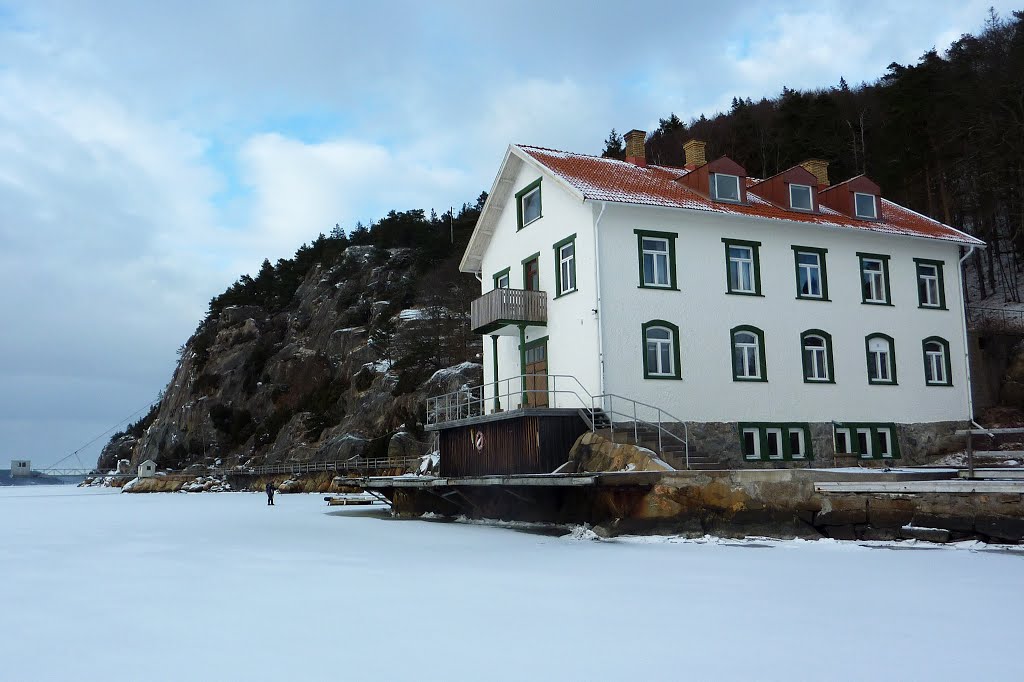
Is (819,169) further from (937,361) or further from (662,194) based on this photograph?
(662,194)

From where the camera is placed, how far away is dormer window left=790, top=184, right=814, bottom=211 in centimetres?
2795

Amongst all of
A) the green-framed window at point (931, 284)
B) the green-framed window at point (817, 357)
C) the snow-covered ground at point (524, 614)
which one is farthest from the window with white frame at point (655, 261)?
the snow-covered ground at point (524, 614)

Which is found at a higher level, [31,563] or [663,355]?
[663,355]

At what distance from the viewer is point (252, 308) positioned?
3969 inches

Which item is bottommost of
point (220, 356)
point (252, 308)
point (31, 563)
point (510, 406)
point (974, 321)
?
point (31, 563)

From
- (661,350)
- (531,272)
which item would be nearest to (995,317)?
(661,350)

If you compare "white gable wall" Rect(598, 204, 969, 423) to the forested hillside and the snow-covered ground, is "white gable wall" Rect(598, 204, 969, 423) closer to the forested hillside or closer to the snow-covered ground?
the snow-covered ground

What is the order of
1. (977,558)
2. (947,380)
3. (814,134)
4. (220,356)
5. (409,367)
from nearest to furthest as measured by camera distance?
(977,558) → (947,380) → (814,134) → (409,367) → (220,356)

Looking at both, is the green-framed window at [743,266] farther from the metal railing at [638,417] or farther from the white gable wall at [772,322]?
the metal railing at [638,417]

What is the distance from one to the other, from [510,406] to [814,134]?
34.5 metres

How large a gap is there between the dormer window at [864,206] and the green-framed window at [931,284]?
2094mm

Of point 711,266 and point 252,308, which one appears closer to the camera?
point 711,266

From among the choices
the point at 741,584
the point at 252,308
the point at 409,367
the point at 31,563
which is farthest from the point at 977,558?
the point at 252,308

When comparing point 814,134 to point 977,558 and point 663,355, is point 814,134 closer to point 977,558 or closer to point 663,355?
point 663,355
